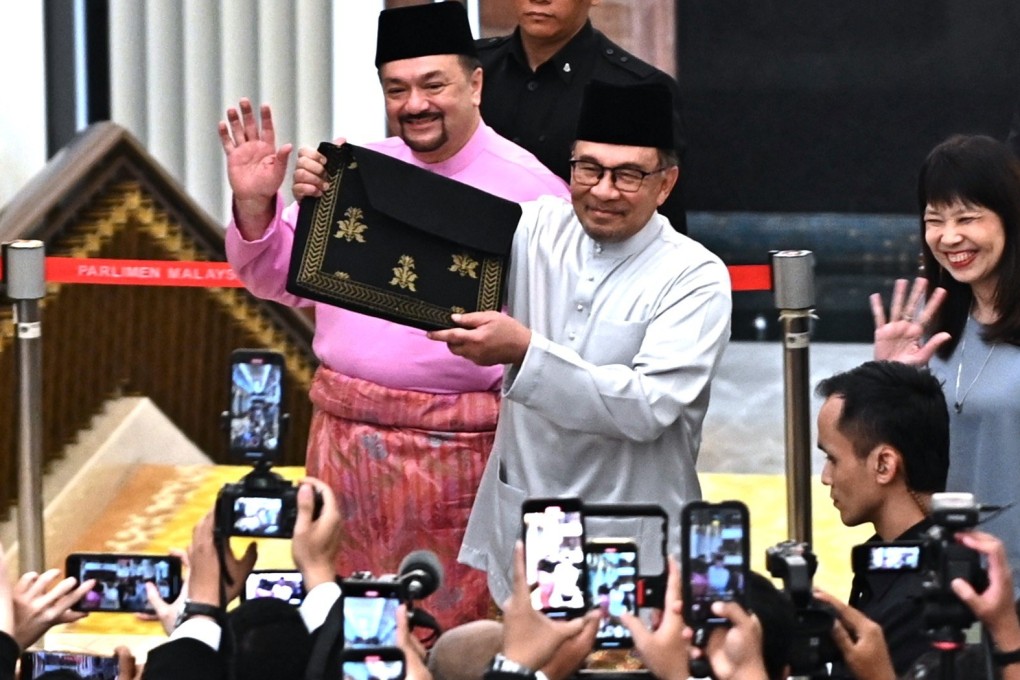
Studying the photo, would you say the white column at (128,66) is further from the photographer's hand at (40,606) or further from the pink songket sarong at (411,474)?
the photographer's hand at (40,606)

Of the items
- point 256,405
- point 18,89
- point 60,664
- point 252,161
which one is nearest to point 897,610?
point 256,405

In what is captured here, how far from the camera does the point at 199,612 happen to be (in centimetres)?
248

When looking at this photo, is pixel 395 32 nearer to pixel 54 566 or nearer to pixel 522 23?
pixel 522 23

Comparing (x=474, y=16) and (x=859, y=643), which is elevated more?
(x=474, y=16)

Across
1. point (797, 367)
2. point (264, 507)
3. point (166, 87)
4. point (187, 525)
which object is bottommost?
point (187, 525)

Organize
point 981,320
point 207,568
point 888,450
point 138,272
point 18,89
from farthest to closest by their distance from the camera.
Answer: point 18,89 < point 138,272 < point 981,320 < point 888,450 < point 207,568

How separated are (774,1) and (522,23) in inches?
194

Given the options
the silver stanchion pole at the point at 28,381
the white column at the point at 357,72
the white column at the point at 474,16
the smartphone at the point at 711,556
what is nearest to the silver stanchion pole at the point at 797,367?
the silver stanchion pole at the point at 28,381

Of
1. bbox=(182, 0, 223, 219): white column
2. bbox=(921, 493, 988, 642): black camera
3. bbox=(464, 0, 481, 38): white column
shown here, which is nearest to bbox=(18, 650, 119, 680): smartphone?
bbox=(921, 493, 988, 642): black camera

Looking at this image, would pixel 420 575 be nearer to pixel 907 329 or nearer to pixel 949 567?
pixel 949 567

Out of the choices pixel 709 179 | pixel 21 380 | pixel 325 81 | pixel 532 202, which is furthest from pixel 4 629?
pixel 709 179

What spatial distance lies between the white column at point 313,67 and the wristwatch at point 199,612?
4.25m

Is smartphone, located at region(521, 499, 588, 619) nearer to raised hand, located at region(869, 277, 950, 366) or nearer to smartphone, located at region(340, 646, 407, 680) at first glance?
smartphone, located at region(340, 646, 407, 680)

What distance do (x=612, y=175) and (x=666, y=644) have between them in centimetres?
110
